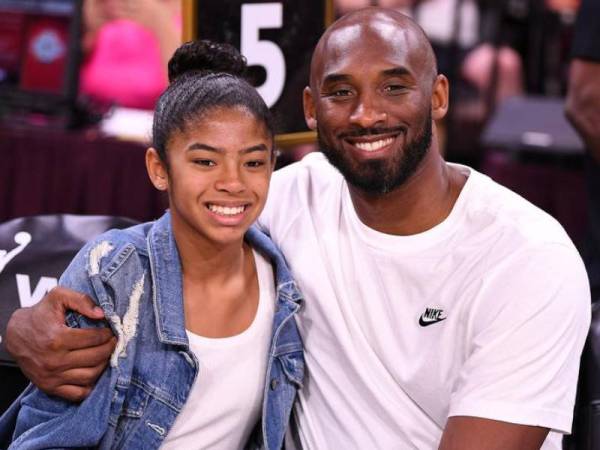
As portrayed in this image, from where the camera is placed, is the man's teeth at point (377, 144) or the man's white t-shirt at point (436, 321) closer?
the man's white t-shirt at point (436, 321)

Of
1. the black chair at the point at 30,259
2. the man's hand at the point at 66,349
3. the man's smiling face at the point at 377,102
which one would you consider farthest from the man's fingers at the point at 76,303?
the man's smiling face at the point at 377,102

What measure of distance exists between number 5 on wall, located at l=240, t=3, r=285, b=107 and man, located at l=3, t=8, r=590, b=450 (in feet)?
1.33

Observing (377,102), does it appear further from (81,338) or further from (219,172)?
(81,338)

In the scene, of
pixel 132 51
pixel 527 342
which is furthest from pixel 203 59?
pixel 132 51

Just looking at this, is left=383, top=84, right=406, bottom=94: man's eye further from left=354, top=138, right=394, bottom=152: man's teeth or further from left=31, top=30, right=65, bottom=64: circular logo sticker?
left=31, top=30, right=65, bottom=64: circular logo sticker

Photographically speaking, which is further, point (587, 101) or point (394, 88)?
point (587, 101)

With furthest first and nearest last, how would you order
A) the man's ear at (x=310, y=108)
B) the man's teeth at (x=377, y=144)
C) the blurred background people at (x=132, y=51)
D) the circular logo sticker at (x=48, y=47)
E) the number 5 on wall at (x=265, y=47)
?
1. the blurred background people at (x=132, y=51)
2. the circular logo sticker at (x=48, y=47)
3. the number 5 on wall at (x=265, y=47)
4. the man's ear at (x=310, y=108)
5. the man's teeth at (x=377, y=144)

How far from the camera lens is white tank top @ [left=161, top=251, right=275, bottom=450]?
2357 mm

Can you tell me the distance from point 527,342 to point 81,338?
833 mm

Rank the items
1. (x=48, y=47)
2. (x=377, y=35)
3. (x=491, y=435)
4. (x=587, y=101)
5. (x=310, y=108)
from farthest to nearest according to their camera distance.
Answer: (x=48, y=47) → (x=587, y=101) → (x=310, y=108) → (x=377, y=35) → (x=491, y=435)

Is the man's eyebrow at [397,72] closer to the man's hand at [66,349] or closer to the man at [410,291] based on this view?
the man at [410,291]

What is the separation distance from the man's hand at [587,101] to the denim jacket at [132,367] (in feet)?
4.64

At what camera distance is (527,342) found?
7.27 ft

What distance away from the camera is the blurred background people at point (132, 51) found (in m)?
5.27
